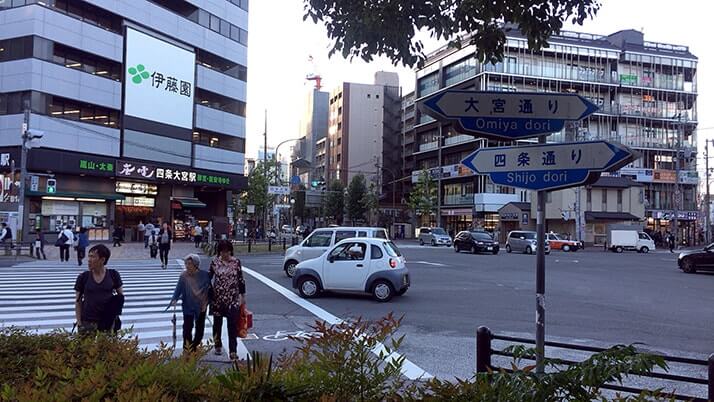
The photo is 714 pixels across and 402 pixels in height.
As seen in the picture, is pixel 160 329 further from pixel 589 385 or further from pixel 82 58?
pixel 82 58

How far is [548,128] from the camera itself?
4555mm

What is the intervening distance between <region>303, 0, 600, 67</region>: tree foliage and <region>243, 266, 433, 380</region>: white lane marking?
342 cm

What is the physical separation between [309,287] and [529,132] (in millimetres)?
11065

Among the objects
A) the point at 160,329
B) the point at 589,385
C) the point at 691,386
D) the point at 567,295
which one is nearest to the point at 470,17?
the point at 589,385

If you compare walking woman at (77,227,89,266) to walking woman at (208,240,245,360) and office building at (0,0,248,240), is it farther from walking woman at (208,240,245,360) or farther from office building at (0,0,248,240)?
walking woman at (208,240,245,360)

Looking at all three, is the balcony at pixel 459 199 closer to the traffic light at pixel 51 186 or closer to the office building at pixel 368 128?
the office building at pixel 368 128

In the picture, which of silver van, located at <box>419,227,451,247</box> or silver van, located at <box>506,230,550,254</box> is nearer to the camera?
silver van, located at <box>506,230,550,254</box>

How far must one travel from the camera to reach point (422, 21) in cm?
642

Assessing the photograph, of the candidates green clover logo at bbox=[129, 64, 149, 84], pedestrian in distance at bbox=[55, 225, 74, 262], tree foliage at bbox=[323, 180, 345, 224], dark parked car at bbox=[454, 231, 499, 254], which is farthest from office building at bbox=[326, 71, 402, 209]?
pedestrian in distance at bbox=[55, 225, 74, 262]

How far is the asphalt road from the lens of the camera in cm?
972

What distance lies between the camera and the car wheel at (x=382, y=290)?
14438mm

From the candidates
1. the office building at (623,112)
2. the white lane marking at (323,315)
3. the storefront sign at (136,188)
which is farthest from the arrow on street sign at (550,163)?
the office building at (623,112)

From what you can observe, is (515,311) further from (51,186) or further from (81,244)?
(51,186)

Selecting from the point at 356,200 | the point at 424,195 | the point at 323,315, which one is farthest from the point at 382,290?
the point at 356,200
